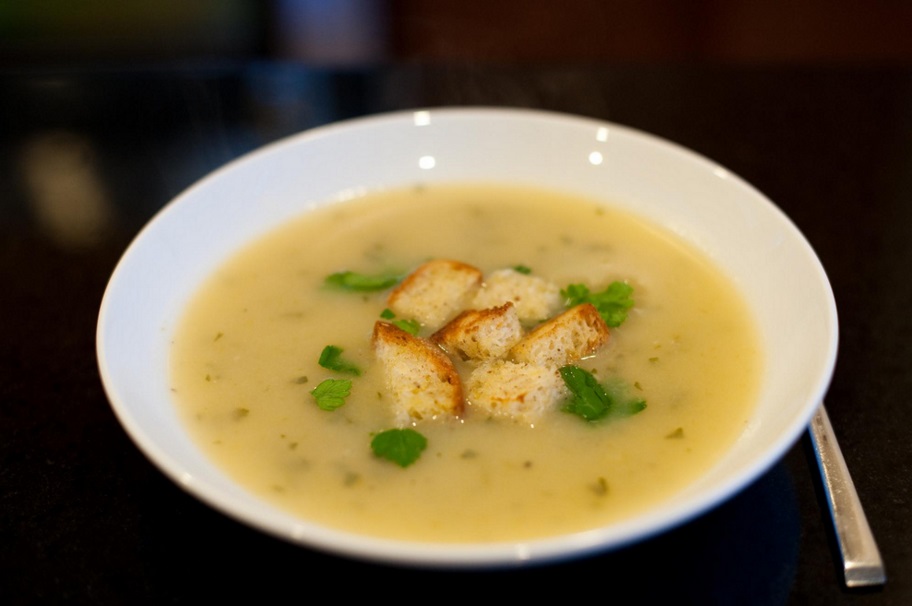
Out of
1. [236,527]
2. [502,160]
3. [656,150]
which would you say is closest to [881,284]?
[656,150]

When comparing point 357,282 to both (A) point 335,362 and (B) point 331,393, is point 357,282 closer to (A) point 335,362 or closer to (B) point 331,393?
(A) point 335,362

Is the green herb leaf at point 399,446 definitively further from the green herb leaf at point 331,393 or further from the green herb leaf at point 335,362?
the green herb leaf at point 335,362

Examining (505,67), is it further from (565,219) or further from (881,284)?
(881,284)

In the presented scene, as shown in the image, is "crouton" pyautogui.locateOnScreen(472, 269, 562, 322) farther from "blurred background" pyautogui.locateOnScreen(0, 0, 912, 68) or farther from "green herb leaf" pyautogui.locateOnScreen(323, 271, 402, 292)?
"blurred background" pyautogui.locateOnScreen(0, 0, 912, 68)

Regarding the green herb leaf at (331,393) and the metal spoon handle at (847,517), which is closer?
the metal spoon handle at (847,517)

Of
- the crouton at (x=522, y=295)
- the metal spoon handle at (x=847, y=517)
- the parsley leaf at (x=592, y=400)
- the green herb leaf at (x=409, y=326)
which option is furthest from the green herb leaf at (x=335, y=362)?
the metal spoon handle at (x=847, y=517)

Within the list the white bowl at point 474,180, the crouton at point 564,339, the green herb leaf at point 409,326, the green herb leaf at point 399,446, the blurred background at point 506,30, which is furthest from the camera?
the blurred background at point 506,30
